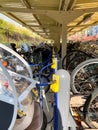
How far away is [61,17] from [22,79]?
18.5 feet

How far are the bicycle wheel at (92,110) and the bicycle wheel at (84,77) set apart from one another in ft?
3.45

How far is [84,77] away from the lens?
5281 millimetres

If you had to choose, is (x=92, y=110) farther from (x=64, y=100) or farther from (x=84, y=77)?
(x=84, y=77)

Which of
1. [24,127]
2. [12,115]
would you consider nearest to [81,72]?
[24,127]

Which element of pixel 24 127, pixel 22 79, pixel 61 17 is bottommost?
pixel 24 127

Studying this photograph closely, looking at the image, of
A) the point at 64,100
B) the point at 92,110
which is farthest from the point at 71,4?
the point at 64,100

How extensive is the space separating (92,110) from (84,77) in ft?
4.82

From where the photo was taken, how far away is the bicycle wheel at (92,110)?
12.2 ft

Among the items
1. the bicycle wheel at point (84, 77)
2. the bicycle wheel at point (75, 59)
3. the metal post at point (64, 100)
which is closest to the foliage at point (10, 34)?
the bicycle wheel at point (75, 59)

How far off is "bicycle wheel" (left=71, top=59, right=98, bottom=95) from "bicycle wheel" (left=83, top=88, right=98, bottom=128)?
3.45 ft

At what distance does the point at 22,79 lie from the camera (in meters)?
3.14

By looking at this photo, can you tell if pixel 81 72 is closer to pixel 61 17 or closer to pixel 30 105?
pixel 30 105

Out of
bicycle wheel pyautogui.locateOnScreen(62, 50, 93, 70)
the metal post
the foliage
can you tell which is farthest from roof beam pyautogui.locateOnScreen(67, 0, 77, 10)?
the foliage

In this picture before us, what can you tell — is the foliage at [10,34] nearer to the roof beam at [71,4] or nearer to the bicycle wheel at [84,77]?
the roof beam at [71,4]
